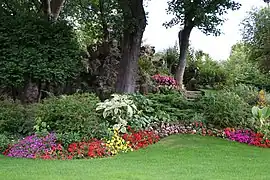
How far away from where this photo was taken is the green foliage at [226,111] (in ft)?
31.2

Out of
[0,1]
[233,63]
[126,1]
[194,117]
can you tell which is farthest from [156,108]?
Result: [233,63]

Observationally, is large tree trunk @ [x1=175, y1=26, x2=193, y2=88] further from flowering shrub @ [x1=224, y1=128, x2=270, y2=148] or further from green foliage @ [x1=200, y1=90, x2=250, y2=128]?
flowering shrub @ [x1=224, y1=128, x2=270, y2=148]

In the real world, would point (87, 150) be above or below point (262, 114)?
below

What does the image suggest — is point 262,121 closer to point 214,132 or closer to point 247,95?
point 214,132

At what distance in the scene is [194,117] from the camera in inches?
388

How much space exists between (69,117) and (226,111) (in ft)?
13.7

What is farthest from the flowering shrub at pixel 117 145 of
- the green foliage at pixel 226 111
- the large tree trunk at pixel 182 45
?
the large tree trunk at pixel 182 45

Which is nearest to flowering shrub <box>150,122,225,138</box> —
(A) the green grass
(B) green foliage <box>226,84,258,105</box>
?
(A) the green grass

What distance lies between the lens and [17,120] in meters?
9.29

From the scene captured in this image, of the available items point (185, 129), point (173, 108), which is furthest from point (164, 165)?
point (173, 108)

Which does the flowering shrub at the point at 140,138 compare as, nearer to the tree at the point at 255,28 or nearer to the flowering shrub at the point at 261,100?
the flowering shrub at the point at 261,100

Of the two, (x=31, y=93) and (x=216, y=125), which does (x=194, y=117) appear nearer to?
(x=216, y=125)

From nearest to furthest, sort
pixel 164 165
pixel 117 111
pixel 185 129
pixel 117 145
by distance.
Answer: pixel 164 165
pixel 117 145
pixel 117 111
pixel 185 129

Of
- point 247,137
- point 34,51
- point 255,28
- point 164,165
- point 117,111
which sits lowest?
point 164,165
